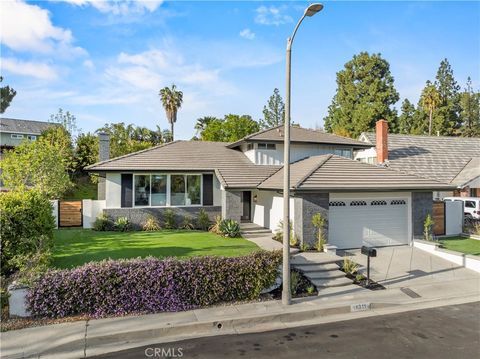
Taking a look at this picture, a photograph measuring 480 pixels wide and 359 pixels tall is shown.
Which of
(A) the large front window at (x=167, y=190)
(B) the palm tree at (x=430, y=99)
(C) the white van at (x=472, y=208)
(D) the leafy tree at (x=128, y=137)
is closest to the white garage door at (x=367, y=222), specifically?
(A) the large front window at (x=167, y=190)

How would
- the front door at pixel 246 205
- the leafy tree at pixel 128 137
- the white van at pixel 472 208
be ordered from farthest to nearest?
the leafy tree at pixel 128 137 → the white van at pixel 472 208 → the front door at pixel 246 205

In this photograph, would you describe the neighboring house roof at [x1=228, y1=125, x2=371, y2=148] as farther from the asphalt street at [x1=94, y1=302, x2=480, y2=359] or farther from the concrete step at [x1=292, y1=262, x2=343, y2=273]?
the asphalt street at [x1=94, y1=302, x2=480, y2=359]

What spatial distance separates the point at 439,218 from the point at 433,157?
43.5 ft

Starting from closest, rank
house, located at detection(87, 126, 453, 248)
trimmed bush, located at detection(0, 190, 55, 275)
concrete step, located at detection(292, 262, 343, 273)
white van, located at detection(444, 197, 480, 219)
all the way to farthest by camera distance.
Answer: trimmed bush, located at detection(0, 190, 55, 275), concrete step, located at detection(292, 262, 343, 273), house, located at detection(87, 126, 453, 248), white van, located at detection(444, 197, 480, 219)

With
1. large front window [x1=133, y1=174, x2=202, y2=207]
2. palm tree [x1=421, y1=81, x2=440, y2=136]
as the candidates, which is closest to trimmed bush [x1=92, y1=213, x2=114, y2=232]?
large front window [x1=133, y1=174, x2=202, y2=207]

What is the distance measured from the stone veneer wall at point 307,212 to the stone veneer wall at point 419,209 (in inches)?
197

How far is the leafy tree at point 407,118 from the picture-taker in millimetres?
49525

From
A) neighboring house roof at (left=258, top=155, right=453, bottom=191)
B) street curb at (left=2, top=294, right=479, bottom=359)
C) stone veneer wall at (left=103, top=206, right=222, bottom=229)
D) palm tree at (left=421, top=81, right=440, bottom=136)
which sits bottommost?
street curb at (left=2, top=294, right=479, bottom=359)

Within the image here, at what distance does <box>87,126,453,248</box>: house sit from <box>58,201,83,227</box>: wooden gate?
2629 millimetres

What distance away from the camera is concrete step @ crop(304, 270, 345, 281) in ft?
37.2

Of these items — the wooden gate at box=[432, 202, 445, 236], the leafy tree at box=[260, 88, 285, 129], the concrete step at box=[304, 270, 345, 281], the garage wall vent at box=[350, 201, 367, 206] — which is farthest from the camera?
the leafy tree at box=[260, 88, 285, 129]

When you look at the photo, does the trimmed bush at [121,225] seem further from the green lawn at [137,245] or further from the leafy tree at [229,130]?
the leafy tree at [229,130]

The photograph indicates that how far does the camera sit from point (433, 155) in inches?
1156

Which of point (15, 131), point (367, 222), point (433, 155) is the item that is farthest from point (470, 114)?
point (15, 131)
